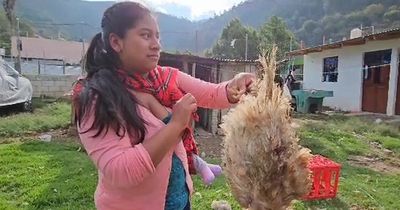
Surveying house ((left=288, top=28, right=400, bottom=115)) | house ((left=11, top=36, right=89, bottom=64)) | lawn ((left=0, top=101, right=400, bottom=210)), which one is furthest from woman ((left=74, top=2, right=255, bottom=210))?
house ((left=11, top=36, right=89, bottom=64))

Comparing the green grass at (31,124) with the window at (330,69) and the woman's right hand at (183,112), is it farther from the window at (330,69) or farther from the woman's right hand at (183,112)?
the window at (330,69)

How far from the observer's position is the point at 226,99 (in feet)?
4.68

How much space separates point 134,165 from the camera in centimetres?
103

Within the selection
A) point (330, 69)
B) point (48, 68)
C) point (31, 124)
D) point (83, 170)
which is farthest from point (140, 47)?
point (48, 68)

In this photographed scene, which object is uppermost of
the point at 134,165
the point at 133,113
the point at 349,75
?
the point at 349,75

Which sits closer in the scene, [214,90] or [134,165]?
[134,165]

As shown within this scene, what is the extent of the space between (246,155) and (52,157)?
5.56m

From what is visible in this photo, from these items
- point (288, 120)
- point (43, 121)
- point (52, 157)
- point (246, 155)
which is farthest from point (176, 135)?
point (43, 121)

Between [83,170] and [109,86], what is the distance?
172 inches

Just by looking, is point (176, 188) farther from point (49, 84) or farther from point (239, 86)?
point (49, 84)

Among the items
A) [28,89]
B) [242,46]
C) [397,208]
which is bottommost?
[397,208]

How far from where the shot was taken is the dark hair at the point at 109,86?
3.63 feet

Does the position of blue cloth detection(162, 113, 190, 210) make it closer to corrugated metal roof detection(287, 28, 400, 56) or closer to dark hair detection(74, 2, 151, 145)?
dark hair detection(74, 2, 151, 145)

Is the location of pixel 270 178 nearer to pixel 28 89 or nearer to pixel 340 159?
pixel 340 159
